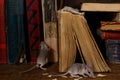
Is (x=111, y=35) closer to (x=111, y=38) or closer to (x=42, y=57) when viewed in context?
(x=111, y=38)

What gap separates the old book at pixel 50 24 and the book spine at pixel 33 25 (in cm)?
6

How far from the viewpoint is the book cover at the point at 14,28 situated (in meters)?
2.12

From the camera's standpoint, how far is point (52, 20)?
216cm

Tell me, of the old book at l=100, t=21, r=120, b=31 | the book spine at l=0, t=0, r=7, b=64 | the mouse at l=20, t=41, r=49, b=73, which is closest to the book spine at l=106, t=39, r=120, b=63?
the old book at l=100, t=21, r=120, b=31

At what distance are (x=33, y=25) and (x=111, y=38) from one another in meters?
0.64

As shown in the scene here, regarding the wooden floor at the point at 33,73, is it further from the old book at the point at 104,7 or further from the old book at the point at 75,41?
the old book at the point at 104,7

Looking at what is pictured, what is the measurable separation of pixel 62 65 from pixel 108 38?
47 cm

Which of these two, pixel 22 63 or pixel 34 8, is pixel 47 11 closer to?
pixel 34 8

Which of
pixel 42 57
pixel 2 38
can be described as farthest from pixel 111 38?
pixel 2 38

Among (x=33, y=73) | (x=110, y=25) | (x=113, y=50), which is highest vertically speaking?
(x=110, y=25)

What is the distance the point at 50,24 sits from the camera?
2.16 metres

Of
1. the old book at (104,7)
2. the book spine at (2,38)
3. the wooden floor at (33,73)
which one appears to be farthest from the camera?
the book spine at (2,38)

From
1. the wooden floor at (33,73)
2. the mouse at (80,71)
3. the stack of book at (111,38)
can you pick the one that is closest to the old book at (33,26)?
the wooden floor at (33,73)

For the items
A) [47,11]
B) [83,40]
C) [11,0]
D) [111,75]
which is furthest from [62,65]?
[11,0]
